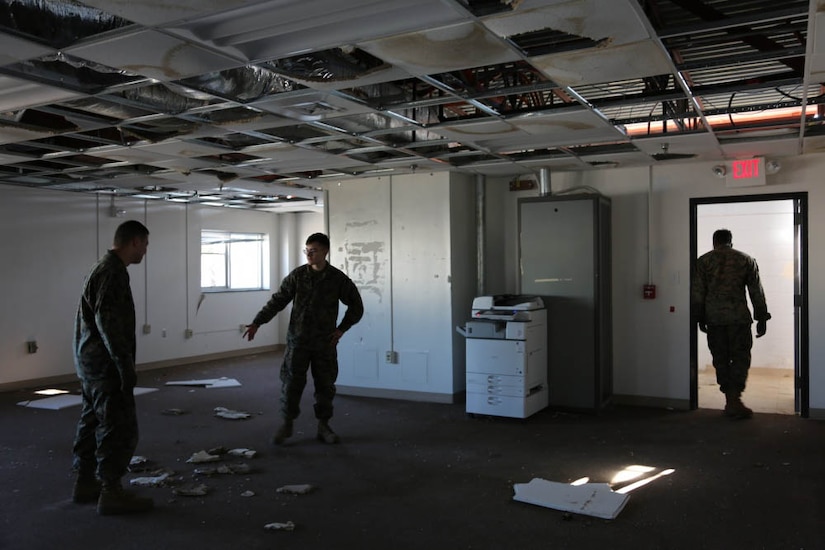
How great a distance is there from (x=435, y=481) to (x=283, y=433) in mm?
1438

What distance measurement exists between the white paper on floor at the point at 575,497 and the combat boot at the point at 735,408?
8.40 feet

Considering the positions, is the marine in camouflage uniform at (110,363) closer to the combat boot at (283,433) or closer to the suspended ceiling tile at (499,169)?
the combat boot at (283,433)

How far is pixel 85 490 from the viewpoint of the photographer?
3955 millimetres

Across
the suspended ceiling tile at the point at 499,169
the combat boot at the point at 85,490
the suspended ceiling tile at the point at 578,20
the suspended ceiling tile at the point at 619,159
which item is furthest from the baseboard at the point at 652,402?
the combat boot at the point at 85,490

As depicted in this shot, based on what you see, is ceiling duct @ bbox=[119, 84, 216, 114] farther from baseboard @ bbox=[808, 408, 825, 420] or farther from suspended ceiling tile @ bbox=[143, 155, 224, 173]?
baseboard @ bbox=[808, 408, 825, 420]

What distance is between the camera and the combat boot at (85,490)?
395 centimetres

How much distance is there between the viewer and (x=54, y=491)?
13.6 feet

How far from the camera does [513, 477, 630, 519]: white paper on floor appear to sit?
3736 millimetres

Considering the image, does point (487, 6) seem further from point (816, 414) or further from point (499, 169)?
point (816, 414)

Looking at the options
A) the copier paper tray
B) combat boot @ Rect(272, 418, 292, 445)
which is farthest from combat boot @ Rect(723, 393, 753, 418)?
combat boot @ Rect(272, 418, 292, 445)

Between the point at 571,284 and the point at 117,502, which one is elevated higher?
the point at 571,284

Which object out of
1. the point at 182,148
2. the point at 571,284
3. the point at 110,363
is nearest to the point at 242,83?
the point at 110,363

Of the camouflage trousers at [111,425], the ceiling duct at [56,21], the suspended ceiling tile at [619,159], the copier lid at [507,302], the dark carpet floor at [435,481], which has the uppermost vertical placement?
the ceiling duct at [56,21]

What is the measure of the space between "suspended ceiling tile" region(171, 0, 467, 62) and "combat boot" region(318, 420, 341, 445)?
3041 mm
